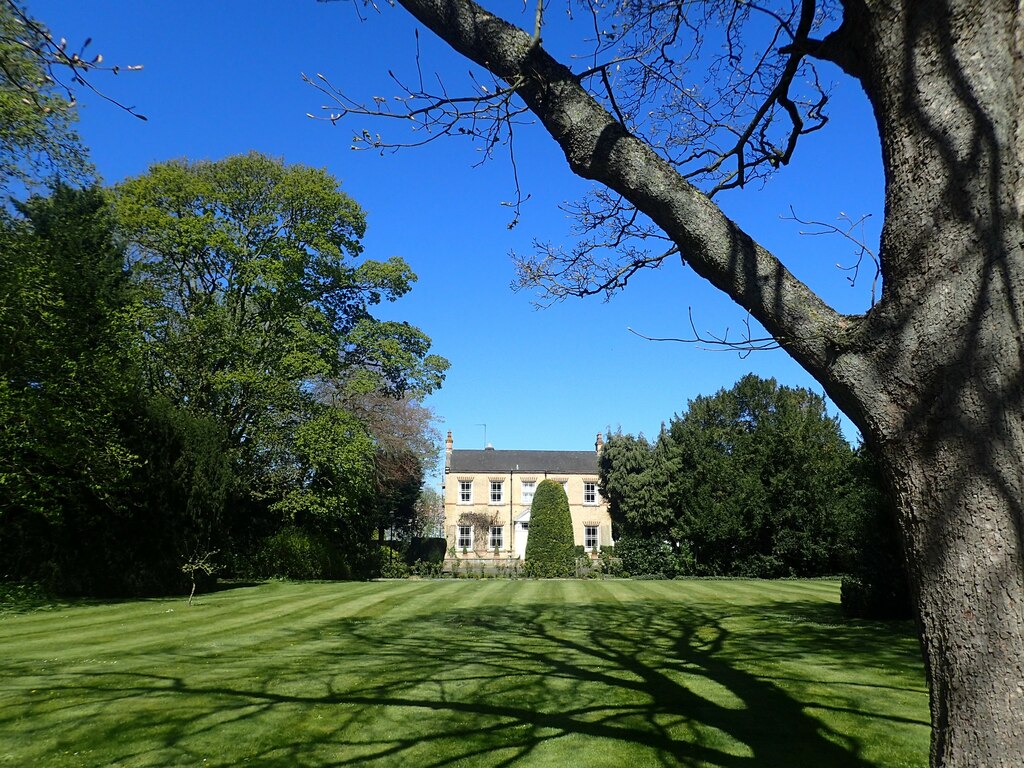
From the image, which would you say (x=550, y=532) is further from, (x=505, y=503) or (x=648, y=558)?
(x=505, y=503)

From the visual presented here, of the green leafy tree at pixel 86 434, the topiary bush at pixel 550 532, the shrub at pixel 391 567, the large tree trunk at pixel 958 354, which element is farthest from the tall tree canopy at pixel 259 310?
the large tree trunk at pixel 958 354

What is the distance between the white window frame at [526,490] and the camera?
48.4 metres

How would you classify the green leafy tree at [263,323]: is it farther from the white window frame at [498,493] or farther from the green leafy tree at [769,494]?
the white window frame at [498,493]

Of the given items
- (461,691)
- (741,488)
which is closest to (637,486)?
(741,488)

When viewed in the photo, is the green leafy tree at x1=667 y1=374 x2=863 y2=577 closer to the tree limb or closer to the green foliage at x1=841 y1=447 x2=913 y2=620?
the green foliage at x1=841 y1=447 x2=913 y2=620

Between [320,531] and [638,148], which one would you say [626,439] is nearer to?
[320,531]

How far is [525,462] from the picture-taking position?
50344 mm

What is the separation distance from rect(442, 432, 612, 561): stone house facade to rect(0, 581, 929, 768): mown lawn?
33650mm

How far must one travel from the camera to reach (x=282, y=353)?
23.7 metres

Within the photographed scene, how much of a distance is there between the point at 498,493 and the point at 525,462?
3337 mm

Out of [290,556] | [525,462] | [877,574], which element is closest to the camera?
[877,574]

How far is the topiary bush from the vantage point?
31.5m

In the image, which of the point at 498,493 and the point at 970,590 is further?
the point at 498,493

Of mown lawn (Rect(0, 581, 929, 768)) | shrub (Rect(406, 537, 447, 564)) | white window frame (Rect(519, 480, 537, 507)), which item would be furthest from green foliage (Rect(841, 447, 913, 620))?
white window frame (Rect(519, 480, 537, 507))
